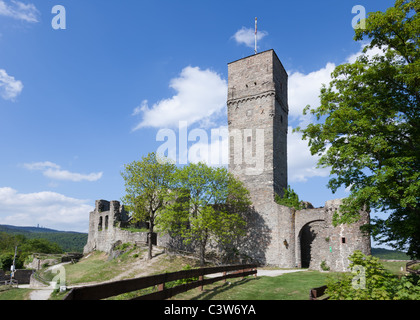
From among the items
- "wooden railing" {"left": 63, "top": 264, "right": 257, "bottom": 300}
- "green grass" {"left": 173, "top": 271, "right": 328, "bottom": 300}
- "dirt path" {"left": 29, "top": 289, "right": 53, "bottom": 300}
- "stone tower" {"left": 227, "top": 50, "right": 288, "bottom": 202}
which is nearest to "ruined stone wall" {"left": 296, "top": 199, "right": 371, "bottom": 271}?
"stone tower" {"left": 227, "top": 50, "right": 288, "bottom": 202}

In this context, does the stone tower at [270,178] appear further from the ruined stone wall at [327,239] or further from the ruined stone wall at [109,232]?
the ruined stone wall at [109,232]

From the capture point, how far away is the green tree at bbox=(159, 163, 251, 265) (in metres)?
28.2

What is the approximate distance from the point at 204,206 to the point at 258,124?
39.4 ft

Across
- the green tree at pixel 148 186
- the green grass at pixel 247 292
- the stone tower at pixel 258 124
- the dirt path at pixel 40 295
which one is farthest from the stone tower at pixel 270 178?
the dirt path at pixel 40 295

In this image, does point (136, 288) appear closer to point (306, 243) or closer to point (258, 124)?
point (306, 243)

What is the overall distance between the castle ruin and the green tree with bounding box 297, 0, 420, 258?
12426 millimetres

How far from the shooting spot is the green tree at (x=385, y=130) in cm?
1220

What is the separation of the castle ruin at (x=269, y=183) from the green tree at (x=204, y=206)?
228cm

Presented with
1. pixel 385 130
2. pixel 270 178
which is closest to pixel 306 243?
pixel 270 178

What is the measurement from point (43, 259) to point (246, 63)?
43.9 m

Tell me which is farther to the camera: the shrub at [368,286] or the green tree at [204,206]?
the green tree at [204,206]

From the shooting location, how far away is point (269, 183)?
3228 cm
